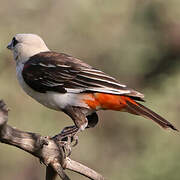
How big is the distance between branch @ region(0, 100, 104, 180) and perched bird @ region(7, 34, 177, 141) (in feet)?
2.22

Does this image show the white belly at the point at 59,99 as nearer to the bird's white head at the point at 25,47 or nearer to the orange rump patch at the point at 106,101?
the orange rump patch at the point at 106,101

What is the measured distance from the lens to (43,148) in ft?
16.2

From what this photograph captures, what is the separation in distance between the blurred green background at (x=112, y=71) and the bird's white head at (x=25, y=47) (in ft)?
9.17

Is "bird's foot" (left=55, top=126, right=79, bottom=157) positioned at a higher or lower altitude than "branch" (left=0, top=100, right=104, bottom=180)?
higher

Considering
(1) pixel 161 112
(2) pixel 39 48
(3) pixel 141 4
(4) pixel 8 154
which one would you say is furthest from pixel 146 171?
(3) pixel 141 4

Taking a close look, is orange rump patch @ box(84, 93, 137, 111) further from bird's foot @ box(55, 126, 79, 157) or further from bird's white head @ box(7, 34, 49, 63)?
bird's white head @ box(7, 34, 49, 63)

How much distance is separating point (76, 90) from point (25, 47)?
1183 mm

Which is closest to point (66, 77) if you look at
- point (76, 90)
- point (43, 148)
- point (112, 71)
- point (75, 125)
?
point (76, 90)

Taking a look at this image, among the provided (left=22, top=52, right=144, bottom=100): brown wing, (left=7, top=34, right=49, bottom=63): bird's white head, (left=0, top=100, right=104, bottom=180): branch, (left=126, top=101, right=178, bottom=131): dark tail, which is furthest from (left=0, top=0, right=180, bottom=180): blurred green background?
(left=0, top=100, right=104, bottom=180): branch

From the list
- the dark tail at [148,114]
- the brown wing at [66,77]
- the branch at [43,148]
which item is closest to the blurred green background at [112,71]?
the brown wing at [66,77]

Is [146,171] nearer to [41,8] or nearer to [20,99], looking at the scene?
[20,99]

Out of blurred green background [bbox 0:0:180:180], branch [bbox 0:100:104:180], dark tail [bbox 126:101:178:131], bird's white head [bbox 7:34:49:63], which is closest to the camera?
branch [bbox 0:100:104:180]

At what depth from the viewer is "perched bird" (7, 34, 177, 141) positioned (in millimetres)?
5848

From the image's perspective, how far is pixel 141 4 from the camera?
529 inches
